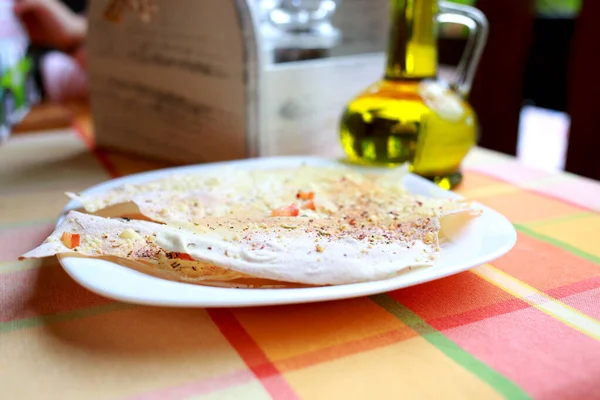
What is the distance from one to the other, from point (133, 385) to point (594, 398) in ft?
0.93

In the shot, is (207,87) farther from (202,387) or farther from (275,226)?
(202,387)

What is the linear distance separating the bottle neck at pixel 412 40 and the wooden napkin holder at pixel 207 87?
17cm

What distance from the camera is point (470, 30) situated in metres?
0.81

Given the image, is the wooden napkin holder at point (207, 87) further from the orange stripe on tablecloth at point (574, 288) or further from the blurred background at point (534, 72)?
the orange stripe on tablecloth at point (574, 288)

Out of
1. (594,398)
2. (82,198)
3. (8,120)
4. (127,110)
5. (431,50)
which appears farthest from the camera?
(8,120)

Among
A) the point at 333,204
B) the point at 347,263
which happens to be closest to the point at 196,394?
the point at 347,263

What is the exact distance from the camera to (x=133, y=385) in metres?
0.35

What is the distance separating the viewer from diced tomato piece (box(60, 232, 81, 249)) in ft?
1.49

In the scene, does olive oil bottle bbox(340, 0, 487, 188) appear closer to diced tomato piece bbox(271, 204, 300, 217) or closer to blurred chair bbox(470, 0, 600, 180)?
diced tomato piece bbox(271, 204, 300, 217)

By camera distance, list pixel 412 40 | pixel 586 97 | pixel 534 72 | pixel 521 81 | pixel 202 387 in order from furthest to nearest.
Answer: pixel 534 72 → pixel 521 81 → pixel 586 97 → pixel 412 40 → pixel 202 387

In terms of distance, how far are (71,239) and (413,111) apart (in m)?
0.46

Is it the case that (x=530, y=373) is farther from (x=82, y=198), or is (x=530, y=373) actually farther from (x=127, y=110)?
(x=127, y=110)

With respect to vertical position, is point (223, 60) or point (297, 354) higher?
point (223, 60)

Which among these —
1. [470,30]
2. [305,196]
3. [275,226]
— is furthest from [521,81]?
[275,226]
